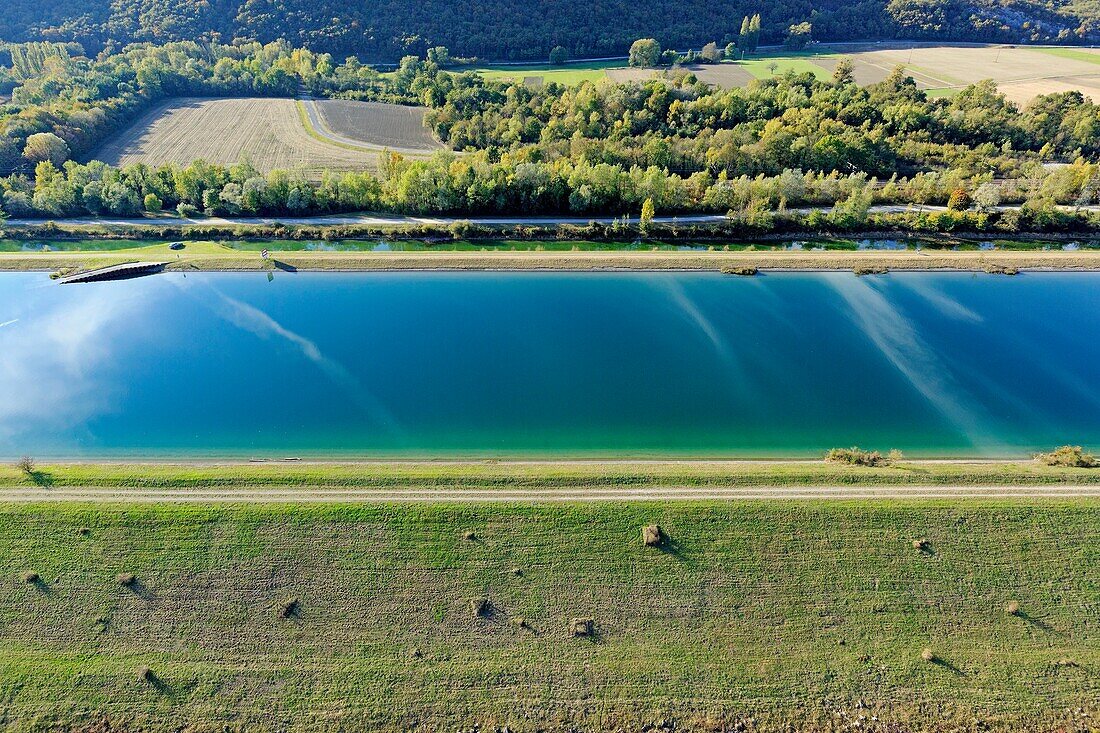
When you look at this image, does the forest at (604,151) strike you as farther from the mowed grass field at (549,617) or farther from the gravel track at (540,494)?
the mowed grass field at (549,617)

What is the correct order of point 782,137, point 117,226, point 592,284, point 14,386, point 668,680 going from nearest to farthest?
point 668,680 < point 14,386 < point 592,284 < point 117,226 < point 782,137

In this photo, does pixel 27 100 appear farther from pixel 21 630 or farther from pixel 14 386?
pixel 21 630

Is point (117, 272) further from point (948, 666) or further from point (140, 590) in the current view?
point (948, 666)

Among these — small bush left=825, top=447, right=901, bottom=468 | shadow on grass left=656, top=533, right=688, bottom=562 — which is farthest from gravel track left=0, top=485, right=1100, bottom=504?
shadow on grass left=656, top=533, right=688, bottom=562

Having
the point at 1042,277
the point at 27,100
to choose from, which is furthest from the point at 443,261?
the point at 27,100

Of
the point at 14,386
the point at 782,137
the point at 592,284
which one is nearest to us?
the point at 14,386

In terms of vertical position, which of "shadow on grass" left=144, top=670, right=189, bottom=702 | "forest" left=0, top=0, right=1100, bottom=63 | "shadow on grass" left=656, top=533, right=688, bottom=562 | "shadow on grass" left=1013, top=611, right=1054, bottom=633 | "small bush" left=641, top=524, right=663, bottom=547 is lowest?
"shadow on grass" left=144, top=670, right=189, bottom=702

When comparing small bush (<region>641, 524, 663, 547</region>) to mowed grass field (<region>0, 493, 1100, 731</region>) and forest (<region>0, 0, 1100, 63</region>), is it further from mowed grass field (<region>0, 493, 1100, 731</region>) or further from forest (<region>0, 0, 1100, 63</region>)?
forest (<region>0, 0, 1100, 63</region>)
